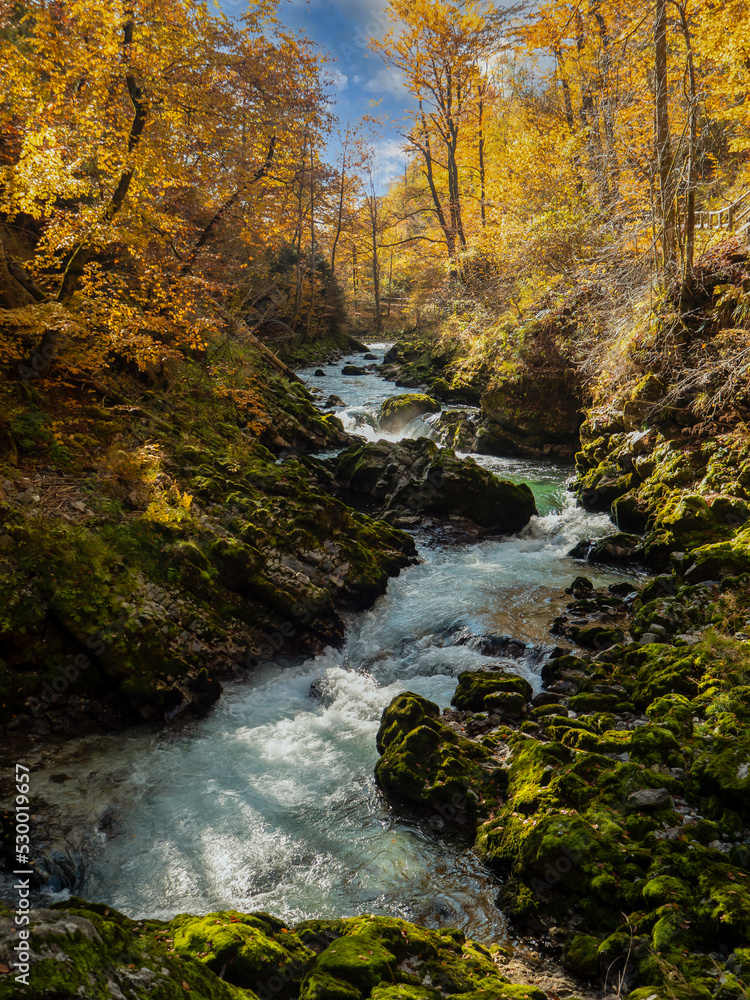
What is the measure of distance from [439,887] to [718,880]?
2049 mm

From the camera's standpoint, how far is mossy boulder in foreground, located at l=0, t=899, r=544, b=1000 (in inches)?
79.3

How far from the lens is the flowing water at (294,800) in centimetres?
438

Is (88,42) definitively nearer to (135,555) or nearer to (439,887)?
(135,555)

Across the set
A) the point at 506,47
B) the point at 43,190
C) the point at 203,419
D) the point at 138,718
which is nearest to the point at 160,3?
the point at 43,190

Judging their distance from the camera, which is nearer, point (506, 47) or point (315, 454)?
point (315, 454)

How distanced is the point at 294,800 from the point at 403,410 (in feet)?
51.0

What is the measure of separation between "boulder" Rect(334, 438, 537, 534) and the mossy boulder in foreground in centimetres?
963

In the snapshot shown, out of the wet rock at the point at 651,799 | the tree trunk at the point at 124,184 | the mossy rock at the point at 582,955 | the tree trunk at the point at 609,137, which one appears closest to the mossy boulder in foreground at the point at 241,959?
the mossy rock at the point at 582,955

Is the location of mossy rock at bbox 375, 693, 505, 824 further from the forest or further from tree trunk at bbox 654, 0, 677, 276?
tree trunk at bbox 654, 0, 677, 276

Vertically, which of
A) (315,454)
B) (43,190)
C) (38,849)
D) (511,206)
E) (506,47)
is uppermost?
(506,47)

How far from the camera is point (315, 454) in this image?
15.5m

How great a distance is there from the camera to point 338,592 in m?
9.19

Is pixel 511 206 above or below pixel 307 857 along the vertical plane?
above

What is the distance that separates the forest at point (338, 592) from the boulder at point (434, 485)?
84 mm
